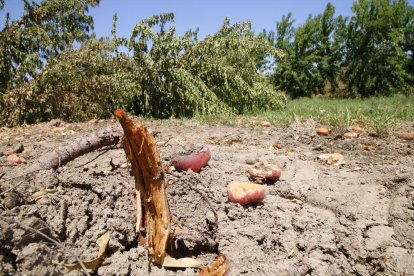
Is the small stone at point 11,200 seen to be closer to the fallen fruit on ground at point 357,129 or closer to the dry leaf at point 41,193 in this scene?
the dry leaf at point 41,193

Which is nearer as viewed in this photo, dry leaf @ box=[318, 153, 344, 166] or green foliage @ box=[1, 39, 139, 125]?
dry leaf @ box=[318, 153, 344, 166]

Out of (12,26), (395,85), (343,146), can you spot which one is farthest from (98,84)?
(395,85)

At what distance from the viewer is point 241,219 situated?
1811mm

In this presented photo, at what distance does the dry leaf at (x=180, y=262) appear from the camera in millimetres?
1450

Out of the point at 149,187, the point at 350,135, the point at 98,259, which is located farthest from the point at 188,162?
the point at 350,135

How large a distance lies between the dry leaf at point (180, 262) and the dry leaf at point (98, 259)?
0.27 m

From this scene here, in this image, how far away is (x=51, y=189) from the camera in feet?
5.58

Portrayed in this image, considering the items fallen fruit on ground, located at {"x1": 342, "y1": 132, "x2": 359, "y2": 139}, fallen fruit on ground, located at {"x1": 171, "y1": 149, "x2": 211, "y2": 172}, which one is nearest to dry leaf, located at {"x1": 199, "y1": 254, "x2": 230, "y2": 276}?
fallen fruit on ground, located at {"x1": 171, "y1": 149, "x2": 211, "y2": 172}

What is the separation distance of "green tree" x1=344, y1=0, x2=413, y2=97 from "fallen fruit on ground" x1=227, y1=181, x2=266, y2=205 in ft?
63.2

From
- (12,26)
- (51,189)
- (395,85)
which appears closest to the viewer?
(51,189)

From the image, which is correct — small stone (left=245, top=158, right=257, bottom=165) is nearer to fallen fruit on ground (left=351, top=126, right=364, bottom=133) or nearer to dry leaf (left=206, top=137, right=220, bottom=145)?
dry leaf (left=206, top=137, right=220, bottom=145)

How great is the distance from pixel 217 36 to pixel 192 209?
522 cm

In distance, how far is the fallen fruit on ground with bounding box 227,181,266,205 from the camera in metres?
1.88

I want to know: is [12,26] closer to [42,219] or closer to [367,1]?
[42,219]
